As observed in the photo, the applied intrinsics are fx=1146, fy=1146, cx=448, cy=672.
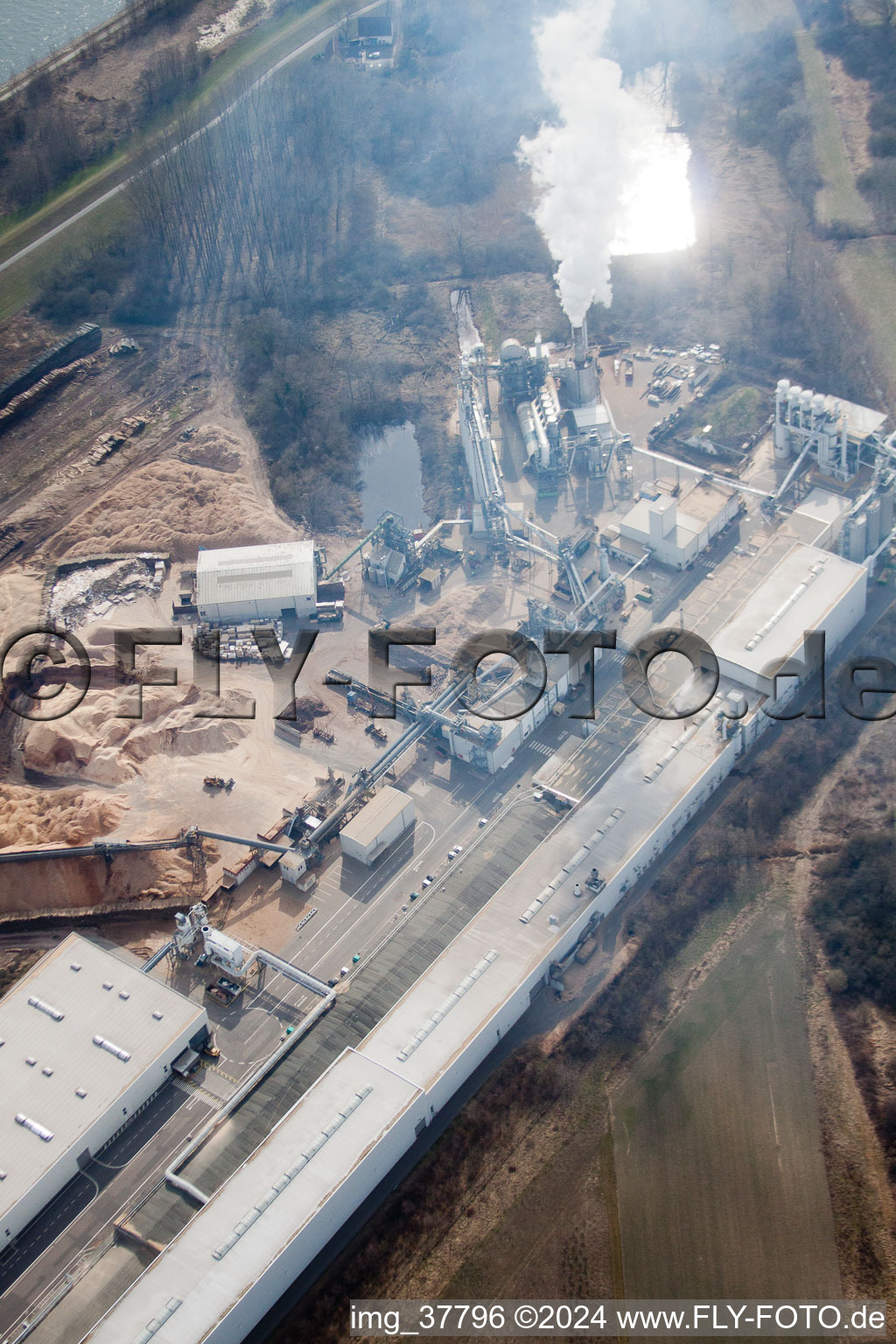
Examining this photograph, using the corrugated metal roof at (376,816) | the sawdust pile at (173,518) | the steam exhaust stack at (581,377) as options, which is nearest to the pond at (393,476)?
the sawdust pile at (173,518)

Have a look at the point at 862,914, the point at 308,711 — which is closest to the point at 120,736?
the point at 308,711

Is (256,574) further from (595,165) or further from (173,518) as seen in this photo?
(595,165)

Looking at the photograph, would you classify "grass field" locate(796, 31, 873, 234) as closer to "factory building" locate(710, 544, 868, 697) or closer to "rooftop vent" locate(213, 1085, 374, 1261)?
"factory building" locate(710, 544, 868, 697)

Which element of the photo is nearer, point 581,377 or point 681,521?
point 681,521

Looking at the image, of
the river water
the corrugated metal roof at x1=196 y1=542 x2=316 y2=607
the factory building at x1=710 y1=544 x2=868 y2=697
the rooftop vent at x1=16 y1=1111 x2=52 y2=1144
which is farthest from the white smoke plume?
the rooftop vent at x1=16 y1=1111 x2=52 y2=1144

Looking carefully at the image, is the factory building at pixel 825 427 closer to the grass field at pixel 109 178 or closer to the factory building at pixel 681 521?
the factory building at pixel 681 521

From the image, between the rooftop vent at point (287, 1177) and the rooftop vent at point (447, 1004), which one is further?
the rooftop vent at point (447, 1004)

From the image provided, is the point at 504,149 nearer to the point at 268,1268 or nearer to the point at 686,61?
the point at 686,61
